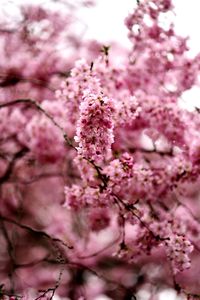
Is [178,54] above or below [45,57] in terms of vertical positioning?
below

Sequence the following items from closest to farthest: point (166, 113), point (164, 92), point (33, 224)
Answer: point (166, 113), point (164, 92), point (33, 224)

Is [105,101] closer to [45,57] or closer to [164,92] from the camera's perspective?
[164,92]

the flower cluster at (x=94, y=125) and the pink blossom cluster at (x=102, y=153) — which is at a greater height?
the pink blossom cluster at (x=102, y=153)

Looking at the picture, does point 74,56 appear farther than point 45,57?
Yes

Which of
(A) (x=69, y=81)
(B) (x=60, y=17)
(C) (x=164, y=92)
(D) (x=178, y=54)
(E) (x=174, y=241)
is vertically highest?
(B) (x=60, y=17)

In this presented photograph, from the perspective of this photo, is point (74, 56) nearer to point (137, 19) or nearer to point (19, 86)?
point (19, 86)

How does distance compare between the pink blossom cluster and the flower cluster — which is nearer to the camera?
the flower cluster

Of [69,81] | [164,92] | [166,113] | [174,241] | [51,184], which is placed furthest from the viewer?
[51,184]

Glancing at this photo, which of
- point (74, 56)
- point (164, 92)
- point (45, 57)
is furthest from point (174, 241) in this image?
point (74, 56)

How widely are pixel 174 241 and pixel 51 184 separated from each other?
6.25 metres

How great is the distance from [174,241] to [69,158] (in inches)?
136

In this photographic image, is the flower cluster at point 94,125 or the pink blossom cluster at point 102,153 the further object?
the pink blossom cluster at point 102,153

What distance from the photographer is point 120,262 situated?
9.56 metres

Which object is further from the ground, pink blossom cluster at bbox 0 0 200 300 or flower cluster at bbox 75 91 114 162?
pink blossom cluster at bbox 0 0 200 300
